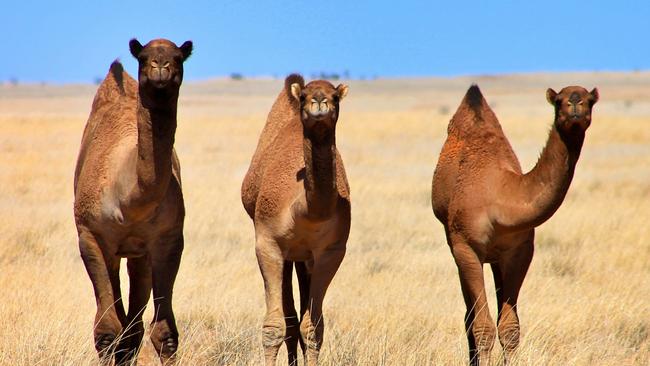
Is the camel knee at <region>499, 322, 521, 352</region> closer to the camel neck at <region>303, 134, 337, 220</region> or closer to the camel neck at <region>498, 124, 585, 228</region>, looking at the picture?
the camel neck at <region>498, 124, 585, 228</region>

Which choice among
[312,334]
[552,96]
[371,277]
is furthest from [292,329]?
[371,277]

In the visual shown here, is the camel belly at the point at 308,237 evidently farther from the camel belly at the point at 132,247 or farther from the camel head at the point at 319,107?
the camel belly at the point at 132,247

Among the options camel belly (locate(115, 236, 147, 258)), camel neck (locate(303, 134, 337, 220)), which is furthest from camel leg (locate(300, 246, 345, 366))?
camel belly (locate(115, 236, 147, 258))

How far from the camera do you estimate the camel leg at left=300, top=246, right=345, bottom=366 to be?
22.2 feet

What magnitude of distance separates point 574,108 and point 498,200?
3.32 feet

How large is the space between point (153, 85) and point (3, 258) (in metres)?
6.04

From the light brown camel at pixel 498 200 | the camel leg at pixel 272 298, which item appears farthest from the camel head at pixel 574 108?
the camel leg at pixel 272 298

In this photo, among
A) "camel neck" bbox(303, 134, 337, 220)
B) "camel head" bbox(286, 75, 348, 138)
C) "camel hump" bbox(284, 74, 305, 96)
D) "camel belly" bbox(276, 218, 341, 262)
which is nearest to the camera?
"camel head" bbox(286, 75, 348, 138)

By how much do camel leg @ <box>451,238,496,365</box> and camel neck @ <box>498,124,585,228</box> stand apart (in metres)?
0.43

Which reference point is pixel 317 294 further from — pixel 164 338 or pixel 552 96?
pixel 552 96

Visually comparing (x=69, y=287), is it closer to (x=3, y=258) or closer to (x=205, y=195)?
(x=3, y=258)

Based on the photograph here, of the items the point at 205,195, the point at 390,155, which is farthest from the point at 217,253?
the point at 390,155

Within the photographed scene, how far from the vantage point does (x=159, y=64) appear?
5.71 m

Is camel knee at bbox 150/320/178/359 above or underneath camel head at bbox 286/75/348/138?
underneath
